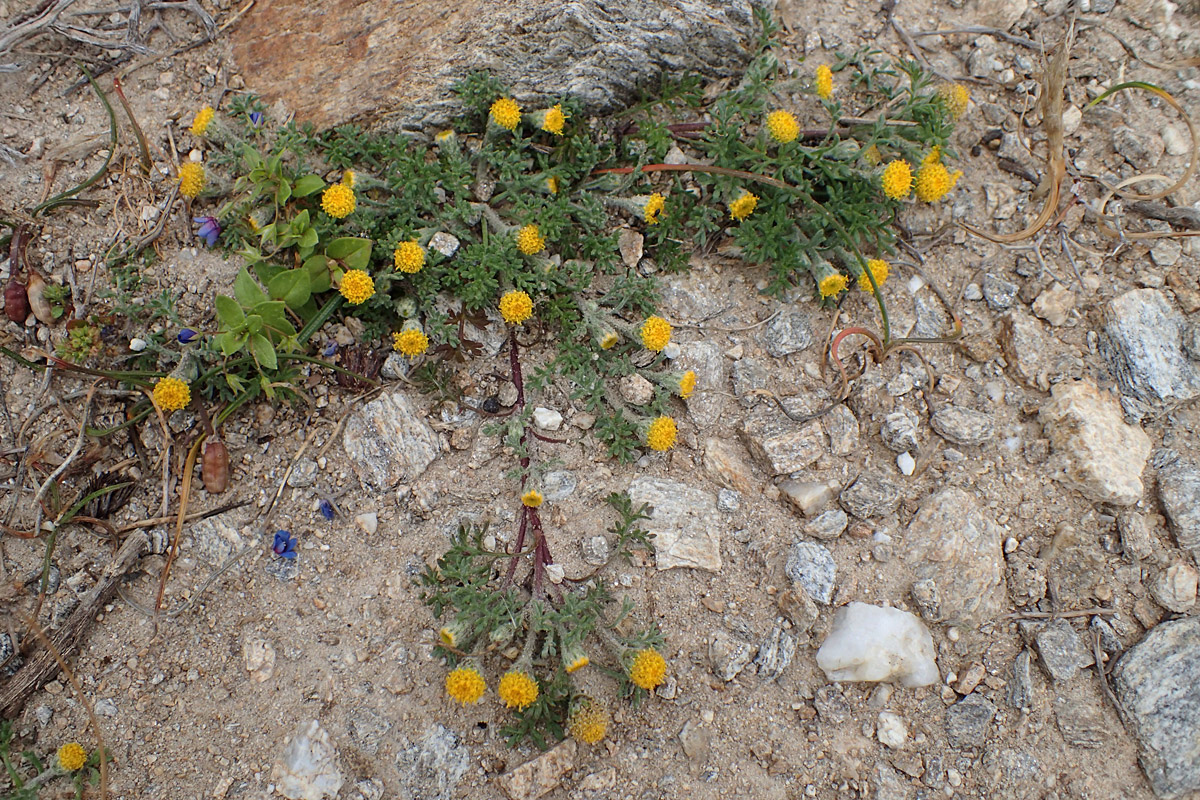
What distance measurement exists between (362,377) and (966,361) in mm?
2938

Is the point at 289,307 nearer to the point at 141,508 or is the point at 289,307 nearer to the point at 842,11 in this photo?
the point at 141,508

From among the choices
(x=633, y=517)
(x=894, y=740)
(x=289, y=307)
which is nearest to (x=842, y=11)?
(x=633, y=517)

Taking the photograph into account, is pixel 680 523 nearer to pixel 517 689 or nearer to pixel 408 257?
pixel 517 689

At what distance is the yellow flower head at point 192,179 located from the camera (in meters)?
3.46

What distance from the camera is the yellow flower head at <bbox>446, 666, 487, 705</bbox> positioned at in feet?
9.93

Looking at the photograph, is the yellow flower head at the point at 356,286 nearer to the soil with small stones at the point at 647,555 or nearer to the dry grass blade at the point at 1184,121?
the soil with small stones at the point at 647,555

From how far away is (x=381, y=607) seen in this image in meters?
3.36

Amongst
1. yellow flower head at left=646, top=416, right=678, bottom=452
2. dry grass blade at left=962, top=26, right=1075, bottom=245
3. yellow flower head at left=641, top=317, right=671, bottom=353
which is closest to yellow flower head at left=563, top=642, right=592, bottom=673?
yellow flower head at left=646, top=416, right=678, bottom=452

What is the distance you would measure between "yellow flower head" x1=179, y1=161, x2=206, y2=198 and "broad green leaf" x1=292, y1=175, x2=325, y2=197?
437 mm

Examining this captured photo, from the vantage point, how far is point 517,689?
3014mm

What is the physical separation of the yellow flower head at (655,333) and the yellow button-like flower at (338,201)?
4.76ft

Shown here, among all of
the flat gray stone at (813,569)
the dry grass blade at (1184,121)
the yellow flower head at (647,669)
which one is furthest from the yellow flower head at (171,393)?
the dry grass blade at (1184,121)

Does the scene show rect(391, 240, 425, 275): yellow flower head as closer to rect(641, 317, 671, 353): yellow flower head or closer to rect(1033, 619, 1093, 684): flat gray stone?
rect(641, 317, 671, 353): yellow flower head

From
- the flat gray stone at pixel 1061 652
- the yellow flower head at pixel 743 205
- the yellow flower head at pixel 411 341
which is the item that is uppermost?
the yellow flower head at pixel 743 205
